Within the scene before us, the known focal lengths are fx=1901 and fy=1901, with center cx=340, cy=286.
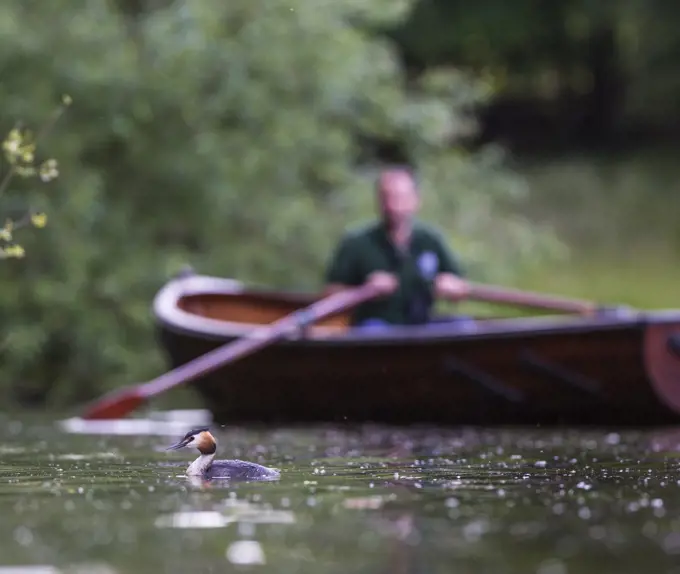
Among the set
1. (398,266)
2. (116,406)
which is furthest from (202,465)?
(398,266)

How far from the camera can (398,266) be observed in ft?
39.8

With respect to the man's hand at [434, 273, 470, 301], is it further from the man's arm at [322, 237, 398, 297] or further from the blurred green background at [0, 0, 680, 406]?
the blurred green background at [0, 0, 680, 406]

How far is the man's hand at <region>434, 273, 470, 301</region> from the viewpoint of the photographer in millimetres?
11852

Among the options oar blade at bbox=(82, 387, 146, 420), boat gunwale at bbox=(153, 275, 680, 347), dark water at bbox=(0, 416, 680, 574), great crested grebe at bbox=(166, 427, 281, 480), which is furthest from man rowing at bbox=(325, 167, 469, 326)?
great crested grebe at bbox=(166, 427, 281, 480)

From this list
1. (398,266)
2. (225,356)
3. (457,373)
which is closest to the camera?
(457,373)

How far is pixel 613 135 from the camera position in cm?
2992

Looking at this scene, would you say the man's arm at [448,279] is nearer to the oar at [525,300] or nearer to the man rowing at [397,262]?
the man rowing at [397,262]

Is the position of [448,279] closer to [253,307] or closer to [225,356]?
[225,356]

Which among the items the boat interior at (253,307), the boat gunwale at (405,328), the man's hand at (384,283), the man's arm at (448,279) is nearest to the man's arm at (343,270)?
the man's hand at (384,283)

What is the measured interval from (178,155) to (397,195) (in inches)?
134

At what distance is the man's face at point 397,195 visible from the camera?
11914 mm

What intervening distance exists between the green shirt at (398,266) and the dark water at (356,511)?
109 inches

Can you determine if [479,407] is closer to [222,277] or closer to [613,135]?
[222,277]

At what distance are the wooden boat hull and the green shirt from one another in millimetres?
480
